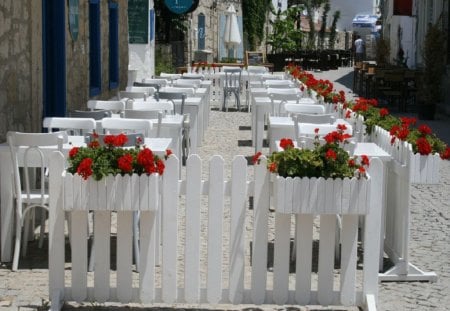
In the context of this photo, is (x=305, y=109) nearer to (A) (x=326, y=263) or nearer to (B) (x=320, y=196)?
(A) (x=326, y=263)

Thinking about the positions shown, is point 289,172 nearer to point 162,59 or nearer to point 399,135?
point 399,135

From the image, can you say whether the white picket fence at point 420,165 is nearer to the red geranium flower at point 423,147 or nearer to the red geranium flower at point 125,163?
the red geranium flower at point 423,147

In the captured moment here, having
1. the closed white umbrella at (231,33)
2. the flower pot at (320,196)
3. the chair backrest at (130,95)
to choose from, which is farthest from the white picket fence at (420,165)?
the closed white umbrella at (231,33)

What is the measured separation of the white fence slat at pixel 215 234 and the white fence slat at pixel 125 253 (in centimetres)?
44

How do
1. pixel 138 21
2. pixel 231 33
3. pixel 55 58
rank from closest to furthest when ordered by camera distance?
1. pixel 55 58
2. pixel 138 21
3. pixel 231 33

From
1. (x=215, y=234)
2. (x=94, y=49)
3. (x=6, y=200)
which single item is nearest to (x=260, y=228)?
(x=215, y=234)

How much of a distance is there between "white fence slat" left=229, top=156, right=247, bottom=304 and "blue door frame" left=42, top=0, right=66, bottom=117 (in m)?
5.40

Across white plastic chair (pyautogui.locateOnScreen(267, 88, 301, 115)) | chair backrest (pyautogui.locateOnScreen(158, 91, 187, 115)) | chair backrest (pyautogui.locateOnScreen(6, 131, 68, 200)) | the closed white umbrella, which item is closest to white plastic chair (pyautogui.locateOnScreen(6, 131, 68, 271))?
chair backrest (pyautogui.locateOnScreen(6, 131, 68, 200))

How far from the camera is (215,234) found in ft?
18.4

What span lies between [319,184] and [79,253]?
139 cm

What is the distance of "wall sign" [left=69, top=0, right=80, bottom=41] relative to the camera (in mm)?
11278

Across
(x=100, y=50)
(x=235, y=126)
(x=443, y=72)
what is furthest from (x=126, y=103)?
(x=443, y=72)

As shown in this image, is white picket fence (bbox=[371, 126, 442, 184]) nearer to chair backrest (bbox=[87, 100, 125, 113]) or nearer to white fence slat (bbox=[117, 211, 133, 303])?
white fence slat (bbox=[117, 211, 133, 303])

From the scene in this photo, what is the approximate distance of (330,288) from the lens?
5.63 m
